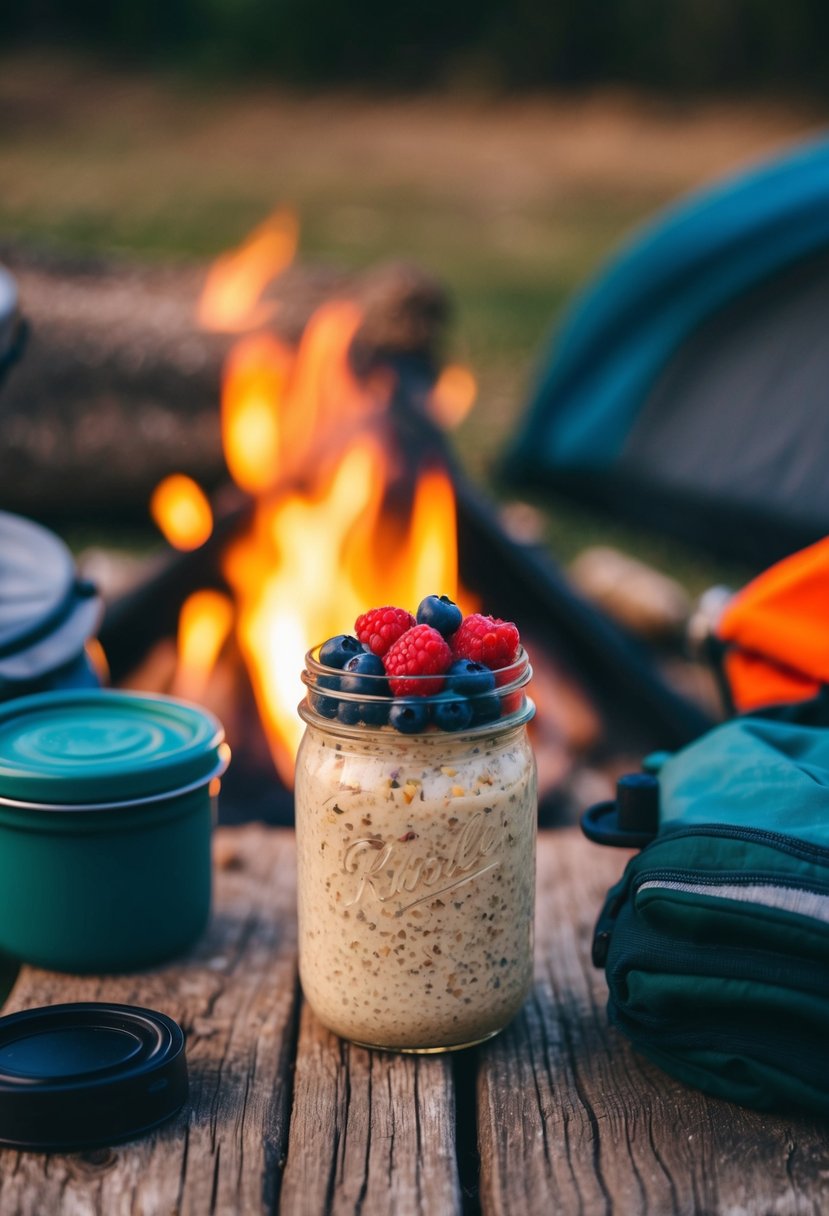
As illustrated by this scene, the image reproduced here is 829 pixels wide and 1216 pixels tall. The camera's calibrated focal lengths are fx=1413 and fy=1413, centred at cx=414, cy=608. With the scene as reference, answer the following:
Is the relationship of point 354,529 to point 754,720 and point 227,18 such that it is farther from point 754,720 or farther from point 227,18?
point 227,18

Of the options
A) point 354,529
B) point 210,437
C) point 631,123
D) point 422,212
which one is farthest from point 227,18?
point 354,529

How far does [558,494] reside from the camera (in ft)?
18.3

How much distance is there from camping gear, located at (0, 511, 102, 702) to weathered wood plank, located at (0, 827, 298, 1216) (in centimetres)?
50

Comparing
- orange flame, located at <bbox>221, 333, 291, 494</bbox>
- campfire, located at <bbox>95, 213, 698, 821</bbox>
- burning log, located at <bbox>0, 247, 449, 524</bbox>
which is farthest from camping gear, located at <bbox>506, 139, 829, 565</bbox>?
orange flame, located at <bbox>221, 333, 291, 494</bbox>

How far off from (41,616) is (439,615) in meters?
0.95

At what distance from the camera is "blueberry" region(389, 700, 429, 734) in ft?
5.95

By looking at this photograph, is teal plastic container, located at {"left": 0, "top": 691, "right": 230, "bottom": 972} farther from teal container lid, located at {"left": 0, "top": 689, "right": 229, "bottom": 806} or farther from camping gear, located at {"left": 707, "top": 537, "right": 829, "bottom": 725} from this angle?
camping gear, located at {"left": 707, "top": 537, "right": 829, "bottom": 725}

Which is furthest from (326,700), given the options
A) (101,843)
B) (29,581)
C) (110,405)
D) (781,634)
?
(110,405)

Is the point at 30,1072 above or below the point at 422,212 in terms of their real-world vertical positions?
above

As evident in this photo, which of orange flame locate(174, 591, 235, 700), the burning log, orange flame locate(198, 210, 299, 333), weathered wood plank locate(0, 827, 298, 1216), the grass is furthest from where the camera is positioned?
the grass

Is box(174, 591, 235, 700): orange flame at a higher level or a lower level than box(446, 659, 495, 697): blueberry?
lower

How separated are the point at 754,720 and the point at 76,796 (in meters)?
1.08

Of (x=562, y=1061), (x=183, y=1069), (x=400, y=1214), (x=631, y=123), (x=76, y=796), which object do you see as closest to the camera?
(x=400, y=1214)

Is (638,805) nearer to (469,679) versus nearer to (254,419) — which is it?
(469,679)
